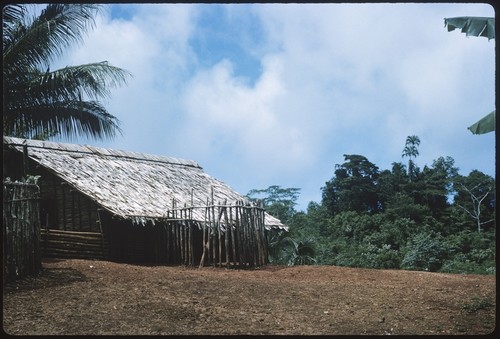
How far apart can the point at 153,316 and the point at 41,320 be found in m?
1.30

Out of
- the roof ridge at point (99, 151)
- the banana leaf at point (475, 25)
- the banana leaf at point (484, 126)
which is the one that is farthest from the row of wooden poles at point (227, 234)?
the banana leaf at point (475, 25)

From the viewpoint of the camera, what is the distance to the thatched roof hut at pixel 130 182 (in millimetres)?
13977

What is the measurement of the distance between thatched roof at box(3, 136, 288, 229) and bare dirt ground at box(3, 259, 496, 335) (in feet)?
13.8

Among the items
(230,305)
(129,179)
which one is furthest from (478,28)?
(129,179)

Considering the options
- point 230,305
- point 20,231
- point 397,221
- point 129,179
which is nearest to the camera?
point 230,305

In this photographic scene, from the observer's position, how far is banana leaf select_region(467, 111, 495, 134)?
24.3ft

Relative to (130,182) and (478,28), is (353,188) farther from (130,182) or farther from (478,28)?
(478,28)

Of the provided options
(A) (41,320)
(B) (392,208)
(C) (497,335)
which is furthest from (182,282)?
(B) (392,208)

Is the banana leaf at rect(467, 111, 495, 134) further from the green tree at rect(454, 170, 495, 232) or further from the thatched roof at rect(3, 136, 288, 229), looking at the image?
the green tree at rect(454, 170, 495, 232)

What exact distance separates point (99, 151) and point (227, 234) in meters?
6.73

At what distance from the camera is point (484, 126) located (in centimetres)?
752

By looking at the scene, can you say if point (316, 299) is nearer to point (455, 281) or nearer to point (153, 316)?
point (153, 316)

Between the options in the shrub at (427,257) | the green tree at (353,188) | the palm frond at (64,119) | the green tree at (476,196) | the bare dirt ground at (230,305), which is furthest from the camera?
the green tree at (353,188)

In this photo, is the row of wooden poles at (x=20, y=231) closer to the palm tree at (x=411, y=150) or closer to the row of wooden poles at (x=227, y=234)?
the row of wooden poles at (x=227, y=234)
